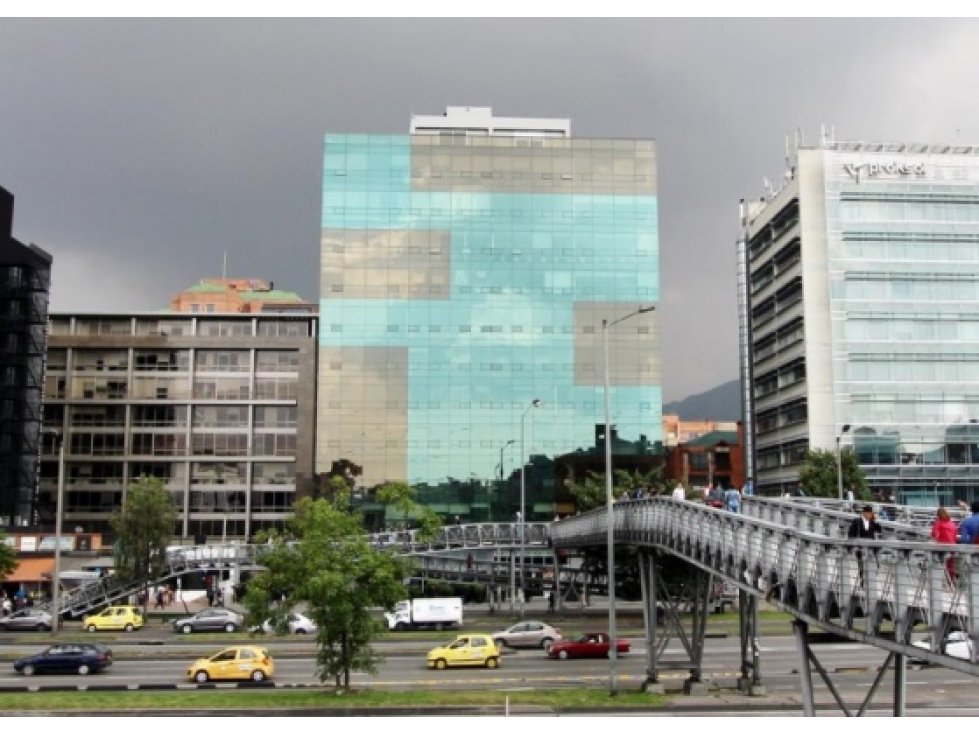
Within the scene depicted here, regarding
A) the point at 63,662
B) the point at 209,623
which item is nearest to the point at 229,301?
the point at 209,623

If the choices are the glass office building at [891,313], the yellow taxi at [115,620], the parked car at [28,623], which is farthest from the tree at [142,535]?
the glass office building at [891,313]

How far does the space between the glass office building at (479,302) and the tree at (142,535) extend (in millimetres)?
27503

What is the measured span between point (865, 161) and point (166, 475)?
7878 cm

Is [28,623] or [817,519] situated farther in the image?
[28,623]

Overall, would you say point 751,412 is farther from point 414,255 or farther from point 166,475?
point 166,475

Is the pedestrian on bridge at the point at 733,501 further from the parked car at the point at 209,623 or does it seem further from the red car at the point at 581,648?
the parked car at the point at 209,623

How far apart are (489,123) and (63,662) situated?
94327 millimetres

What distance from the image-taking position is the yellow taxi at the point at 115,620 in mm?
64500

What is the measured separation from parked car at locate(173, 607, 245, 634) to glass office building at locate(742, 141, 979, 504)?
58760 millimetres

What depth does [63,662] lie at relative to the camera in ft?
150

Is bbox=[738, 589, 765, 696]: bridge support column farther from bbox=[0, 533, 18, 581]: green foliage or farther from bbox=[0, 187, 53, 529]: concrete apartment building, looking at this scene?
bbox=[0, 187, 53, 529]: concrete apartment building

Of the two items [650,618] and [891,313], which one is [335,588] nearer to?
[650,618]

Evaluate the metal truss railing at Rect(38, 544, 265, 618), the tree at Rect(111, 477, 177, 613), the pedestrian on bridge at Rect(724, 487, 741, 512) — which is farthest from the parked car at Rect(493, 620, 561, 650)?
the tree at Rect(111, 477, 177, 613)

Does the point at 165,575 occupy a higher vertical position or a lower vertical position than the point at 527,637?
higher
